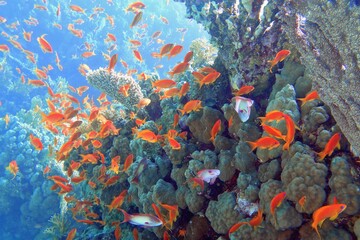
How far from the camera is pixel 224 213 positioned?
3.60 meters

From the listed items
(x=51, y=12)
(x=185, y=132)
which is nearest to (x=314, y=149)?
(x=185, y=132)

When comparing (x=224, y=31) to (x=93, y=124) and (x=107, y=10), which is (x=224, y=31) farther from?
(x=107, y=10)

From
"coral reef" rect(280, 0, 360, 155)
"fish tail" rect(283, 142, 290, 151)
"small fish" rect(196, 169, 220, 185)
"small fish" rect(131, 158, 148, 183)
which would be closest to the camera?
"coral reef" rect(280, 0, 360, 155)

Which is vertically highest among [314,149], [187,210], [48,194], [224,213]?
[314,149]

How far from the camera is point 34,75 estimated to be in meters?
21.5

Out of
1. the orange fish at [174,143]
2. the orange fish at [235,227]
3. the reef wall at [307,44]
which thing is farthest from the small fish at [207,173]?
the reef wall at [307,44]

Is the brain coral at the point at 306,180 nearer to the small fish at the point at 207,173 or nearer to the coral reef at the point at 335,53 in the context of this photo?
the coral reef at the point at 335,53

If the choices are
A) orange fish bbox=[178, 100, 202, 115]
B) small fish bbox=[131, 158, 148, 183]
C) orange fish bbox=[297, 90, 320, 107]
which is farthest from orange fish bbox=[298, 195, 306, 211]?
small fish bbox=[131, 158, 148, 183]

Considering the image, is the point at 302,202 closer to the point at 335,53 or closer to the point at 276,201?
the point at 276,201

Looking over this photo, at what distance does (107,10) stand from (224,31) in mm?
24690

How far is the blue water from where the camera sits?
40.7 ft

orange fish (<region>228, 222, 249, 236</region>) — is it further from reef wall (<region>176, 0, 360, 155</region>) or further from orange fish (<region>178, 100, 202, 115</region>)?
orange fish (<region>178, 100, 202, 115</region>)

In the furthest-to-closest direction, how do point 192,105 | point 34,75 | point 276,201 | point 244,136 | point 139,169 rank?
1. point 34,75
2. point 139,169
3. point 192,105
4. point 244,136
5. point 276,201

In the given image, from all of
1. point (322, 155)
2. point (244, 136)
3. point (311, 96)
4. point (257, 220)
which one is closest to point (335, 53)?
point (311, 96)
